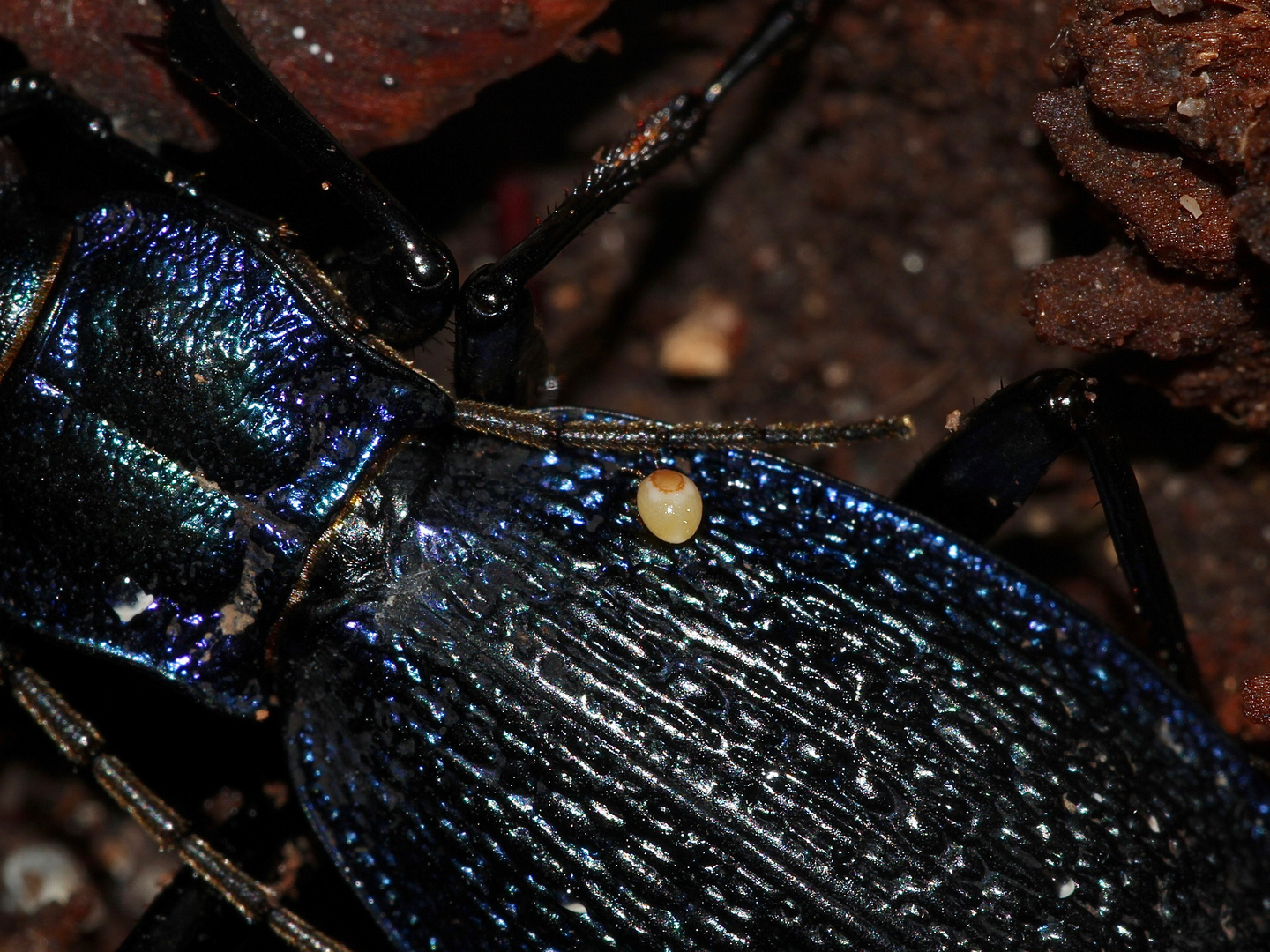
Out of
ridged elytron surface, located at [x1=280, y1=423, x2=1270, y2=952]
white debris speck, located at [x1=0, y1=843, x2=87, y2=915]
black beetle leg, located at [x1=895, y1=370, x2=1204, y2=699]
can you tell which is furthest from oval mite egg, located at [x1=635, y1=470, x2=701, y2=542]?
white debris speck, located at [x1=0, y1=843, x2=87, y2=915]

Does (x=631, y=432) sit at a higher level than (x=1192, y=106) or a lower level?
lower

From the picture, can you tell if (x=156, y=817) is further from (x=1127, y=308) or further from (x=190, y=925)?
(x=1127, y=308)

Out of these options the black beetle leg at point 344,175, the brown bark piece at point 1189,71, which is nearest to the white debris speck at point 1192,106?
the brown bark piece at point 1189,71

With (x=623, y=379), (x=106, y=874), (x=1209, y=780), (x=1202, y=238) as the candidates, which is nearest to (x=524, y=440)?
(x=623, y=379)

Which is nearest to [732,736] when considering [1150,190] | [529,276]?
[529,276]

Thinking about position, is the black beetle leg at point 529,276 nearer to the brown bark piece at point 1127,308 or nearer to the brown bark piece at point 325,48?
the brown bark piece at point 325,48

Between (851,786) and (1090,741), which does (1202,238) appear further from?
(851,786)

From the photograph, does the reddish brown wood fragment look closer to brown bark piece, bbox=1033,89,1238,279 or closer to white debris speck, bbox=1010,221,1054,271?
brown bark piece, bbox=1033,89,1238,279
